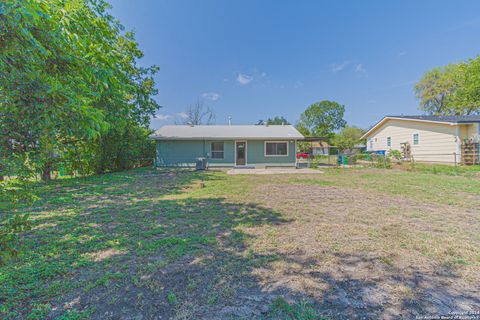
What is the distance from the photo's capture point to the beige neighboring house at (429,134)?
41.7 ft

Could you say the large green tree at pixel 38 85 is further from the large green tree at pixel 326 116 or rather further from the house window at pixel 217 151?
the large green tree at pixel 326 116

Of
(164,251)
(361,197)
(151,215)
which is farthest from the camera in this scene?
(361,197)

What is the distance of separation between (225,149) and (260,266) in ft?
38.5

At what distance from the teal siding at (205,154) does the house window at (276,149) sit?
0.22 m

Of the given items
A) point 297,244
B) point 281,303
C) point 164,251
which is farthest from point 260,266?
point 164,251

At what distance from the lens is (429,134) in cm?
1438

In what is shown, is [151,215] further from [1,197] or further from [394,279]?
[394,279]

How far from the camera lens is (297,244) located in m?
2.86

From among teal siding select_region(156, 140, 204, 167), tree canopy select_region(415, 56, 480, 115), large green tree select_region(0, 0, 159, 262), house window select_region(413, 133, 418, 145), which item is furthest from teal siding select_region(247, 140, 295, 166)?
tree canopy select_region(415, 56, 480, 115)

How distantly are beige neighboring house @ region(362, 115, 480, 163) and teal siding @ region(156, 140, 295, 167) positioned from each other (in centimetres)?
856

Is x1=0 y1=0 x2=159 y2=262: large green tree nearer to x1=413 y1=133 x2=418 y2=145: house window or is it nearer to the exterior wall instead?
the exterior wall

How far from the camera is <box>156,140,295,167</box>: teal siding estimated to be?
1355cm

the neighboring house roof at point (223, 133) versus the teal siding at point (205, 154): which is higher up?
the neighboring house roof at point (223, 133)

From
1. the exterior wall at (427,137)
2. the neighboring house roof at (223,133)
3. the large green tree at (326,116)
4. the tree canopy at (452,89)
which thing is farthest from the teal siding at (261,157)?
the large green tree at (326,116)
